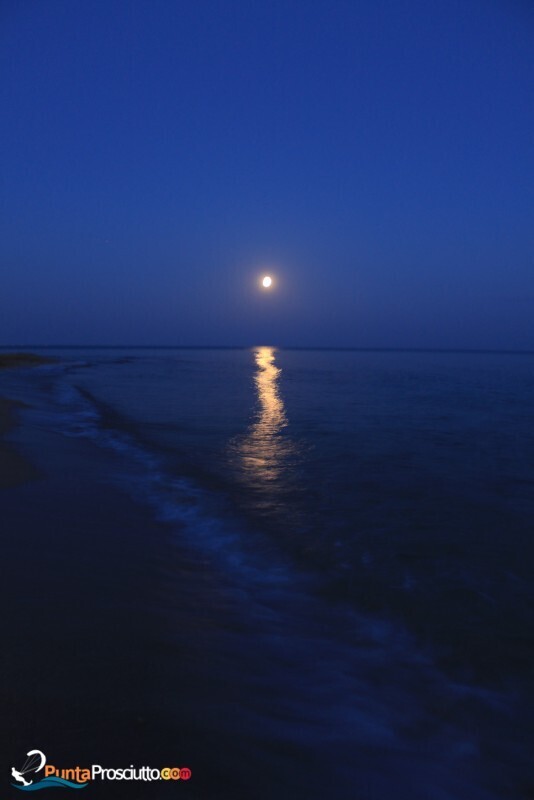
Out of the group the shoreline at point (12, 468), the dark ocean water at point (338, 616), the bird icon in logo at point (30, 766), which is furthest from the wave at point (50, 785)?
the shoreline at point (12, 468)

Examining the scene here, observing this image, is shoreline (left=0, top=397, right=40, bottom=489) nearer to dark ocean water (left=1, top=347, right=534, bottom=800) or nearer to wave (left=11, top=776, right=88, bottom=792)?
dark ocean water (left=1, top=347, right=534, bottom=800)

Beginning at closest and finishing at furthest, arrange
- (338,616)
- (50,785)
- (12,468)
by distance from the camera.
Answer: (50,785) < (338,616) < (12,468)

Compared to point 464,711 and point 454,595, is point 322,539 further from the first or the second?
point 464,711

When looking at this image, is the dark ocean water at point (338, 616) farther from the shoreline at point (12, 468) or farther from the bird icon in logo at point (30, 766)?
the shoreline at point (12, 468)

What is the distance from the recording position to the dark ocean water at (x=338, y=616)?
338 cm

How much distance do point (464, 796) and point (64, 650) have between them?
3.20 metres

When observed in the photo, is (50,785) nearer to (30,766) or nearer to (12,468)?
(30,766)

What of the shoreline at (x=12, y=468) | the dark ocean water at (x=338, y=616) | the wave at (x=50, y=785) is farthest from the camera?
the shoreline at (x=12, y=468)

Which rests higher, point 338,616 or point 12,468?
point 12,468

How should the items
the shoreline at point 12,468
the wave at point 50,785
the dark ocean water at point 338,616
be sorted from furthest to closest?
the shoreline at point 12,468 → the dark ocean water at point 338,616 → the wave at point 50,785

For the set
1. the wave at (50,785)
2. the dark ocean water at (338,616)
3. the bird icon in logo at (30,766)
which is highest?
the bird icon in logo at (30,766)

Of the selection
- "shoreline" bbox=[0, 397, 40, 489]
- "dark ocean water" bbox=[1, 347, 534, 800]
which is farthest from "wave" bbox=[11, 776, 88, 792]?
"shoreline" bbox=[0, 397, 40, 489]

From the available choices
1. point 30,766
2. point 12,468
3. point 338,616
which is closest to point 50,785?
point 30,766

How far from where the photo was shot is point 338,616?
5.41 m
